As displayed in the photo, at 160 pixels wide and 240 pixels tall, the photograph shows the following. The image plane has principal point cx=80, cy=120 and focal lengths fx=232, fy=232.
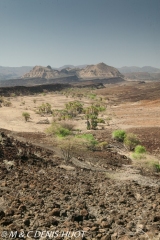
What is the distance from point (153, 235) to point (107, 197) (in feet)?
12.3

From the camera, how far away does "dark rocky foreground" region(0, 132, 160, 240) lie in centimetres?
713

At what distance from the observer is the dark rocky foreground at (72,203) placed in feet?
23.4

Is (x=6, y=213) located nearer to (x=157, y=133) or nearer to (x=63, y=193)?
(x=63, y=193)

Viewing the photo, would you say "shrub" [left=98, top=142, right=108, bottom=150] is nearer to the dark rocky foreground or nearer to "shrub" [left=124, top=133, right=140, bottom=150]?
"shrub" [left=124, top=133, right=140, bottom=150]

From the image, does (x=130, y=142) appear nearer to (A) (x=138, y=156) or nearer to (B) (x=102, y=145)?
(B) (x=102, y=145)

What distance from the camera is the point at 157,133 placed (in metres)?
30.7

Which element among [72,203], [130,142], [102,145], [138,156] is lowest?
[138,156]

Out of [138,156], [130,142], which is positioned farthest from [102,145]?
[138,156]

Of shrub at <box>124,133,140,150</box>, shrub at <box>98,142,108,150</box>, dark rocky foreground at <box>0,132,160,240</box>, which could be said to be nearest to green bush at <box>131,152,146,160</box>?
shrub at <box>124,133,140,150</box>

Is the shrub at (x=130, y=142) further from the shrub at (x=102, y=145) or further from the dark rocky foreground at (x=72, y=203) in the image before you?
the dark rocky foreground at (x=72, y=203)

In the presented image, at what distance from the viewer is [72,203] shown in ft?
30.5

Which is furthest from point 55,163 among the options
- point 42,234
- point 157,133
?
point 157,133

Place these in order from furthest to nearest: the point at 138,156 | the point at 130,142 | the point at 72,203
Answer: the point at 130,142 < the point at 138,156 < the point at 72,203

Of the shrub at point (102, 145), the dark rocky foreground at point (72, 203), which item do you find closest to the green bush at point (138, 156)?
the shrub at point (102, 145)
